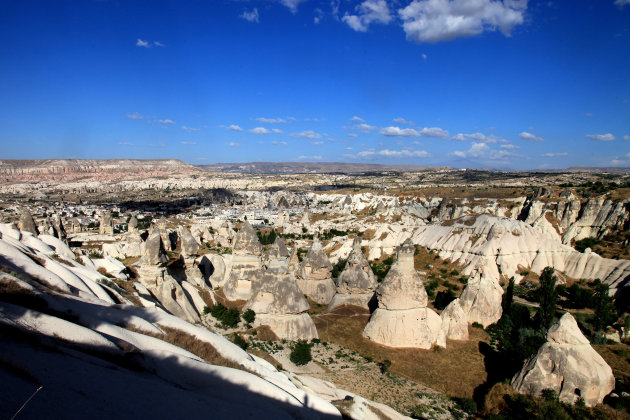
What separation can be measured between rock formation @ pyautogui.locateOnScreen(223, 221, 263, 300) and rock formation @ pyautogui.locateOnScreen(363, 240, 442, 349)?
6.99m

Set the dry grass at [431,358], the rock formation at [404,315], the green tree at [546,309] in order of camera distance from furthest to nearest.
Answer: the green tree at [546,309]
the rock formation at [404,315]
the dry grass at [431,358]

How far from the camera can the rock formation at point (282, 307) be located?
595 inches

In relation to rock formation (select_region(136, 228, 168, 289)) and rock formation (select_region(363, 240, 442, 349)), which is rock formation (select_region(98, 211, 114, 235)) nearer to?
rock formation (select_region(136, 228, 168, 289))

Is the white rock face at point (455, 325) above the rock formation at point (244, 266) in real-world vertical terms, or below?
below

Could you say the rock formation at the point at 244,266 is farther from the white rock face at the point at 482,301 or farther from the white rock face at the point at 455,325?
the white rock face at the point at 482,301

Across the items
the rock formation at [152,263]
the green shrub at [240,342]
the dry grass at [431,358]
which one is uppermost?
the rock formation at [152,263]

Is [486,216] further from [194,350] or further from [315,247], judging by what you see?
[194,350]

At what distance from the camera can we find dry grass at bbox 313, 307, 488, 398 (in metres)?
13.7

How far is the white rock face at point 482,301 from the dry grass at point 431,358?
127 centimetres

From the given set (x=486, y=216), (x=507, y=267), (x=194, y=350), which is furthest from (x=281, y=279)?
(x=486, y=216)

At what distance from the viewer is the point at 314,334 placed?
1573cm

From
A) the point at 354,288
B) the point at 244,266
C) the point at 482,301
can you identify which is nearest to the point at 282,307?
the point at 244,266

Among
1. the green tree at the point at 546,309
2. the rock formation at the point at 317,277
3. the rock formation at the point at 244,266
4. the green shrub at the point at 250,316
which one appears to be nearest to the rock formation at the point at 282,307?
the green shrub at the point at 250,316

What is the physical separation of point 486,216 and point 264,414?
132 ft
